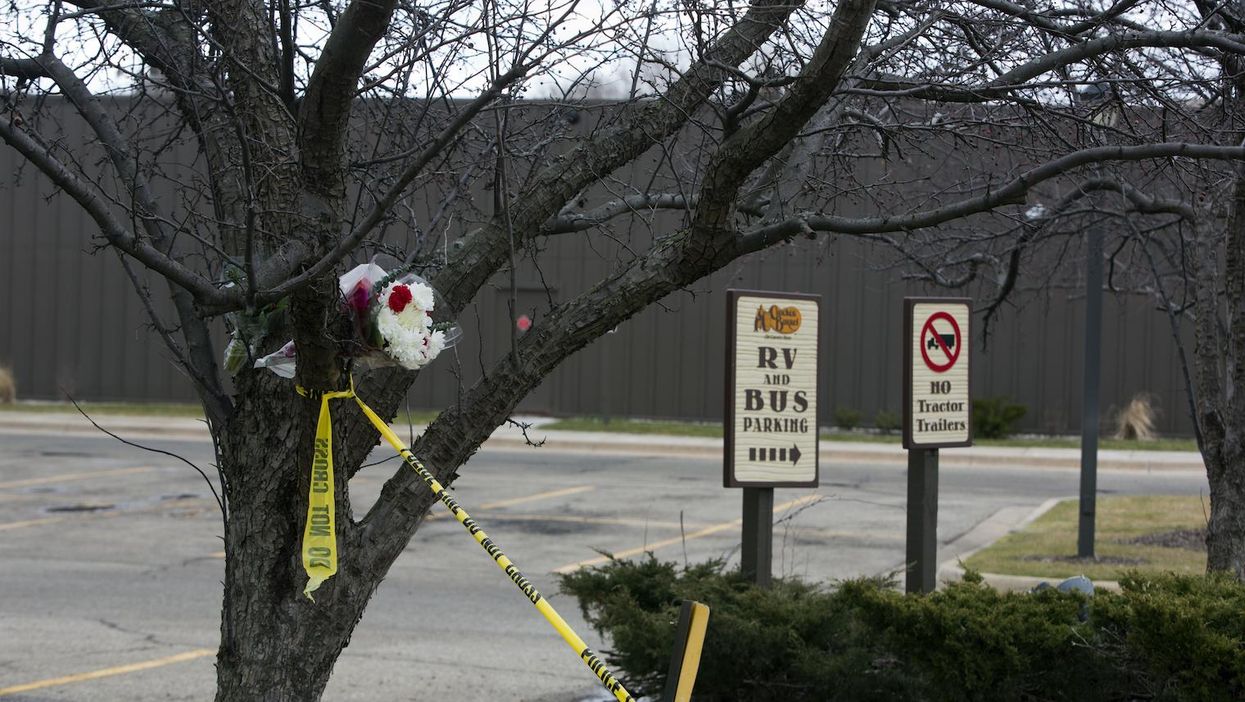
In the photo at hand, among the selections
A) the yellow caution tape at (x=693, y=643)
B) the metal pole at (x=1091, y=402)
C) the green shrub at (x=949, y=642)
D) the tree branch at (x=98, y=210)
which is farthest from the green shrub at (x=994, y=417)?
the tree branch at (x=98, y=210)

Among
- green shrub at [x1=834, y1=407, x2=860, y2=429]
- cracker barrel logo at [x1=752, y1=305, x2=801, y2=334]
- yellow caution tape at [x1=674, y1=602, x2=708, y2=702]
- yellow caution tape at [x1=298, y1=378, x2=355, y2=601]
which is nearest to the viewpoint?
yellow caution tape at [x1=674, y1=602, x2=708, y2=702]

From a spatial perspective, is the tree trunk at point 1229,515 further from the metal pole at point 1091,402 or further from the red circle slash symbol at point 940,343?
the metal pole at point 1091,402

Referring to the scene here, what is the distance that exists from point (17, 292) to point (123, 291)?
2307 mm

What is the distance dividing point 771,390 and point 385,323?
391 cm

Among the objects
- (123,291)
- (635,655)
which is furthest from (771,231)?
(123,291)

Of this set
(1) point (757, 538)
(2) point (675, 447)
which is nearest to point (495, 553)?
(1) point (757, 538)

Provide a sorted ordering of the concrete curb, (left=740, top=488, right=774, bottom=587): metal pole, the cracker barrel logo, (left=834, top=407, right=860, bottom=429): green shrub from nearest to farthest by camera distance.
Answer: (left=740, top=488, right=774, bottom=587): metal pole → the cracker barrel logo → the concrete curb → (left=834, top=407, right=860, bottom=429): green shrub

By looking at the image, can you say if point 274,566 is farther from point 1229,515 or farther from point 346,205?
point 1229,515

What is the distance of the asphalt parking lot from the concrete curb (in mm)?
418

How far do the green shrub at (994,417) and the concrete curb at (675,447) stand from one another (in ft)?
5.10

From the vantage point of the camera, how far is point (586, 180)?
3770mm

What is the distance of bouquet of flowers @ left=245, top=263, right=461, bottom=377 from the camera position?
3.22 meters

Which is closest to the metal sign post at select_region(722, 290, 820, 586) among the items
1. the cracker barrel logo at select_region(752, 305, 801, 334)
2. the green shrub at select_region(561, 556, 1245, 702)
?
the cracker barrel logo at select_region(752, 305, 801, 334)

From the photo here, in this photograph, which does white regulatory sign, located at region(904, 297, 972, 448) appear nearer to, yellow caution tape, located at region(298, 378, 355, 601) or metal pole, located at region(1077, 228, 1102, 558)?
metal pole, located at region(1077, 228, 1102, 558)
